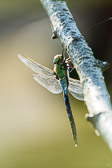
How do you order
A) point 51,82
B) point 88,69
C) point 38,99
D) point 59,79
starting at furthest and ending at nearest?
point 38,99
point 51,82
point 59,79
point 88,69

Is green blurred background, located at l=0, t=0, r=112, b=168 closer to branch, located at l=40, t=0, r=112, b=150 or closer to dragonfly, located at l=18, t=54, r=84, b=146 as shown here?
dragonfly, located at l=18, t=54, r=84, b=146

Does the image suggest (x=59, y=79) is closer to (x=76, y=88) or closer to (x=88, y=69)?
(x=76, y=88)

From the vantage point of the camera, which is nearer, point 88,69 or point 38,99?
point 88,69

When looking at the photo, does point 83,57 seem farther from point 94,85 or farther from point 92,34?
point 92,34

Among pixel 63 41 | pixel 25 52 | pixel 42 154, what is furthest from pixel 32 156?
pixel 63 41

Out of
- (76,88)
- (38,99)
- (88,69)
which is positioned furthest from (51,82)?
(38,99)

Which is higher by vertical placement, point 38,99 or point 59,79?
point 38,99
